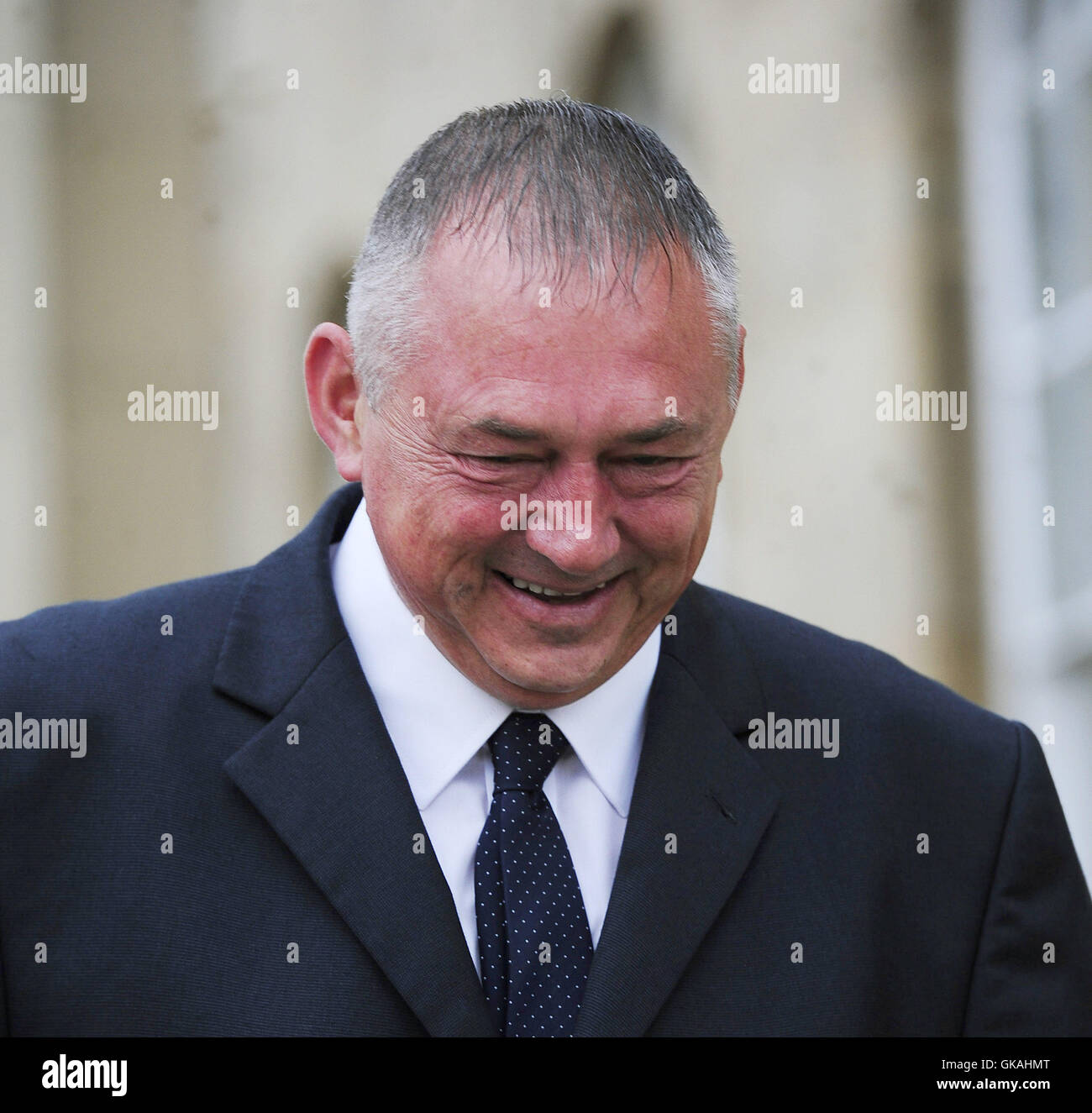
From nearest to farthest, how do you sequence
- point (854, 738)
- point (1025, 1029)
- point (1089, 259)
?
1. point (1025, 1029)
2. point (854, 738)
3. point (1089, 259)

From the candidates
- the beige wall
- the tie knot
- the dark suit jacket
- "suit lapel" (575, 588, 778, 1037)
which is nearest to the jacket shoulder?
the dark suit jacket

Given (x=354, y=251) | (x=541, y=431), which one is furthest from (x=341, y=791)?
(x=354, y=251)

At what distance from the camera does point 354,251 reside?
4289 millimetres

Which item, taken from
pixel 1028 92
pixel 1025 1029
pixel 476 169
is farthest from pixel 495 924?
pixel 1028 92

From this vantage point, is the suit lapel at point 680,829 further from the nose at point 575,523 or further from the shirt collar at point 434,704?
the nose at point 575,523

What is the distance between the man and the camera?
1.85 m

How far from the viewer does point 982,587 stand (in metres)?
4.27

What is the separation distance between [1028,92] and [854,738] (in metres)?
2.80

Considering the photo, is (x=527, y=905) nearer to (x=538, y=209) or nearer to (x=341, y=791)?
(x=341, y=791)

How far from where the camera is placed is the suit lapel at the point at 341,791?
72.6 inches

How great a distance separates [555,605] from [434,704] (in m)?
0.27

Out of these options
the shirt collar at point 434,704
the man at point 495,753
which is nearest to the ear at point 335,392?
the man at point 495,753

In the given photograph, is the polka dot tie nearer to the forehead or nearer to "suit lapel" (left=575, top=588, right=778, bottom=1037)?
"suit lapel" (left=575, top=588, right=778, bottom=1037)
